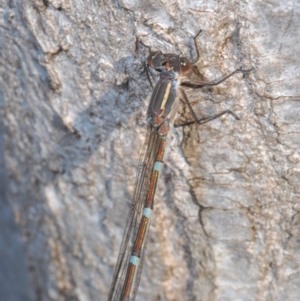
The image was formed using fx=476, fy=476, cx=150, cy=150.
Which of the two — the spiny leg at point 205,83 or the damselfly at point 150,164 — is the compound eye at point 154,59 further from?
the spiny leg at point 205,83

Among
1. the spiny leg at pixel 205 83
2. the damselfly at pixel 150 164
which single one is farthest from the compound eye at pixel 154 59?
the spiny leg at pixel 205 83

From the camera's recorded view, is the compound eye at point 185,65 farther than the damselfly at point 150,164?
No

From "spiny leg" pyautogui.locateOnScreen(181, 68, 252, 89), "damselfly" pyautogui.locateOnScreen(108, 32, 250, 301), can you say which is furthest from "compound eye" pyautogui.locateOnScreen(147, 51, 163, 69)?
"spiny leg" pyautogui.locateOnScreen(181, 68, 252, 89)

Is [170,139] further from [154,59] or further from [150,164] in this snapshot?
[154,59]

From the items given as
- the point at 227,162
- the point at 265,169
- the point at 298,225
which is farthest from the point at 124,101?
the point at 298,225

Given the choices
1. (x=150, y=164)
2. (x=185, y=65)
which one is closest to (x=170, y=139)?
(x=150, y=164)
